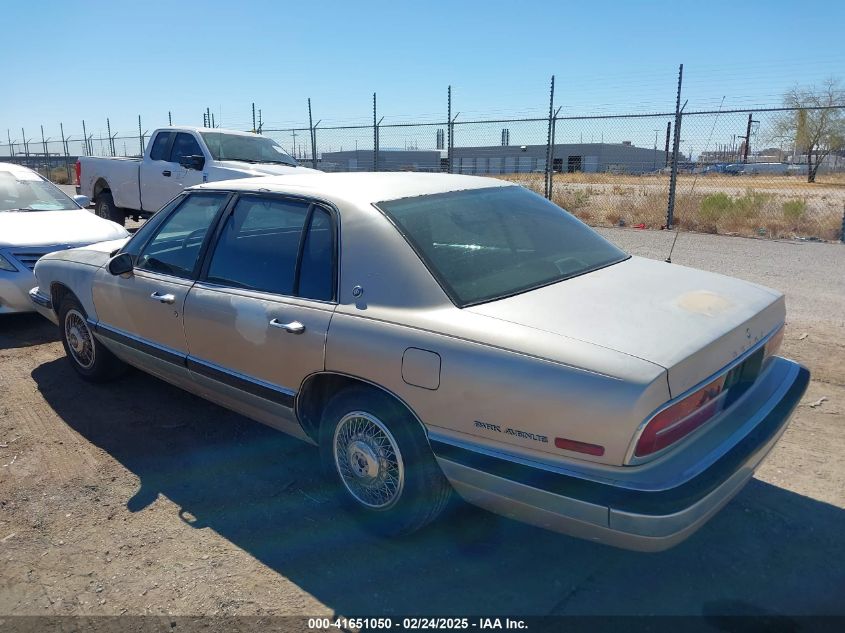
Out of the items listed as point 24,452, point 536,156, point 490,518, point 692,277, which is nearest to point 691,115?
point 536,156

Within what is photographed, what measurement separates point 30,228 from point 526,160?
17238mm

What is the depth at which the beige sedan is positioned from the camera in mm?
2400

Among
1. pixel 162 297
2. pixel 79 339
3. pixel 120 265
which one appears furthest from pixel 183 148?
pixel 162 297

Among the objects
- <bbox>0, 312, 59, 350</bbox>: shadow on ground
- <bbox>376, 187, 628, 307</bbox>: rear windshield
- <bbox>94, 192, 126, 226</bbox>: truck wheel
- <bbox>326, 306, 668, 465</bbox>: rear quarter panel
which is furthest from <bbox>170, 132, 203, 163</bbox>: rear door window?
<bbox>326, 306, 668, 465</bbox>: rear quarter panel

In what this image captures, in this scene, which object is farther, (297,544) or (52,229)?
(52,229)

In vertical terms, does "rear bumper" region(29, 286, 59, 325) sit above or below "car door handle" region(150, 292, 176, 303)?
below

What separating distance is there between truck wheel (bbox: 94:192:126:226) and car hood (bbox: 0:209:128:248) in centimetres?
547

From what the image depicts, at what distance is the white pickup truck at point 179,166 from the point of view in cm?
1027

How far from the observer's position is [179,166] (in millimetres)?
10969

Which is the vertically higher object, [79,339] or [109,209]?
[109,209]

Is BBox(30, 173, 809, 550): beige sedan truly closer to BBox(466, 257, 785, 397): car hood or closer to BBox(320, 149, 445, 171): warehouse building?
BBox(466, 257, 785, 397): car hood

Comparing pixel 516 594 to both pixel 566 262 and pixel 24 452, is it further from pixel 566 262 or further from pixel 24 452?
pixel 24 452

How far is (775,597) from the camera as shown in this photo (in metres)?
2.74

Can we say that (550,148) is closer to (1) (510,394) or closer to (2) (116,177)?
(2) (116,177)
